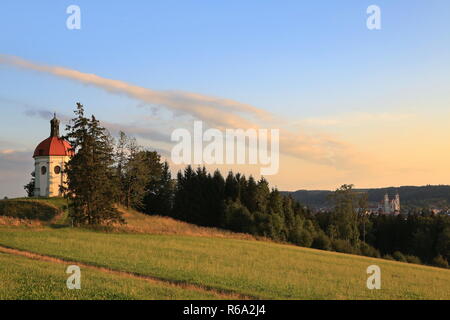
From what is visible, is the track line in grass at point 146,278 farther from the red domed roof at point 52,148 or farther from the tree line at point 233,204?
the red domed roof at point 52,148

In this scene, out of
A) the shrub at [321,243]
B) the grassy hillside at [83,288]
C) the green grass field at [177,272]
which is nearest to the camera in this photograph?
the grassy hillside at [83,288]

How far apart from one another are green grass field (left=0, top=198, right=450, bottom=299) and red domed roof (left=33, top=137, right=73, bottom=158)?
3392 cm

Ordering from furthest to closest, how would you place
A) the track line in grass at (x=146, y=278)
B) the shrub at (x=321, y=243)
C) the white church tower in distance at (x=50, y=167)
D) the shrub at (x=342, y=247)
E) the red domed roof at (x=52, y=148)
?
the shrub at (x=342, y=247) → the shrub at (x=321, y=243) → the red domed roof at (x=52, y=148) → the white church tower in distance at (x=50, y=167) → the track line in grass at (x=146, y=278)

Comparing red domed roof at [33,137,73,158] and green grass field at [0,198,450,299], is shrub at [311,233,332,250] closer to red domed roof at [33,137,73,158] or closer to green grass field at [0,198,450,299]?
green grass field at [0,198,450,299]

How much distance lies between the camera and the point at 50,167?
84.9 meters

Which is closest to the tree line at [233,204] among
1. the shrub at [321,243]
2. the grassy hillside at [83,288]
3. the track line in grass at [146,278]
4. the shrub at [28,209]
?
the shrub at [321,243]

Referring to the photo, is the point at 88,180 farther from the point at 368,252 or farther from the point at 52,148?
the point at 368,252

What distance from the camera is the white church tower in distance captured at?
84500 millimetres

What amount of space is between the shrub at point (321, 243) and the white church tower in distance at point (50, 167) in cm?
5327

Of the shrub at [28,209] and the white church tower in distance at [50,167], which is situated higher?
the white church tower in distance at [50,167]

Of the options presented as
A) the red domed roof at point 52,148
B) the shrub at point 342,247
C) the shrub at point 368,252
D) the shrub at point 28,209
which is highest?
the red domed roof at point 52,148

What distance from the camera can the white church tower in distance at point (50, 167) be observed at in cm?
8450
